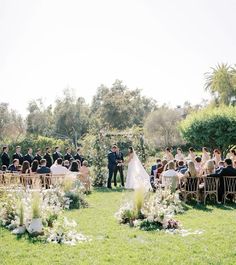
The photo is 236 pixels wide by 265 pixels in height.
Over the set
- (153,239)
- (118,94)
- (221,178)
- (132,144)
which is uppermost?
(118,94)

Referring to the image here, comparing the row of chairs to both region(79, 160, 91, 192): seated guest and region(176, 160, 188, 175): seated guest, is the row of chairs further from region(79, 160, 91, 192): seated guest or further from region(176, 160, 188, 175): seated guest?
region(79, 160, 91, 192): seated guest

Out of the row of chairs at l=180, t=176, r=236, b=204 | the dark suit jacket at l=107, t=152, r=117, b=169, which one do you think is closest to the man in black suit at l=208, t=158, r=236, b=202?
the row of chairs at l=180, t=176, r=236, b=204

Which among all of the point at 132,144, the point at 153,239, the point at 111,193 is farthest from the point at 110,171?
the point at 153,239

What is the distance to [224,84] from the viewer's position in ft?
184

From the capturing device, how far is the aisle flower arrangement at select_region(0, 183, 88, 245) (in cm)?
888

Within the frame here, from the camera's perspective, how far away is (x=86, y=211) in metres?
12.7

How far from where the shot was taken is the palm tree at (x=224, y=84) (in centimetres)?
5547

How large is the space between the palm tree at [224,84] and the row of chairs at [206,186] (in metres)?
42.2

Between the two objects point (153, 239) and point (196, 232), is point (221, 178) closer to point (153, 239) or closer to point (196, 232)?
point (196, 232)

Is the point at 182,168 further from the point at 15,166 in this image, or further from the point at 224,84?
the point at 224,84

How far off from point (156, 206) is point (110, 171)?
9372mm

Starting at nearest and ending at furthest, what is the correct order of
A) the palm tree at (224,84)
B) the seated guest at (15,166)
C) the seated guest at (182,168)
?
the seated guest at (182,168)
the seated guest at (15,166)
the palm tree at (224,84)

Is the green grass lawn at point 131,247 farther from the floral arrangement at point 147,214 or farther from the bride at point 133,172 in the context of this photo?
the bride at point 133,172

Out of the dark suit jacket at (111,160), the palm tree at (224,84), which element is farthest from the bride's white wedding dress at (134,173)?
the palm tree at (224,84)
